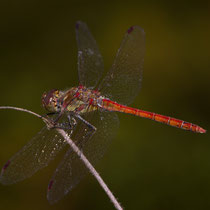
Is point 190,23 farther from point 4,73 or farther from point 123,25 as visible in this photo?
point 4,73

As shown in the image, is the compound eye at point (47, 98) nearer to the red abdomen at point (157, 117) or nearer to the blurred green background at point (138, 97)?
the red abdomen at point (157, 117)

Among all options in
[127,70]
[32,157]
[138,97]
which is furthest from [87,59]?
[32,157]

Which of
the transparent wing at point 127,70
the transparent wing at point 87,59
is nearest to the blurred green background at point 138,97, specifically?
the transparent wing at point 127,70

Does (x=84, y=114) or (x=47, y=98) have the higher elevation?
(x=47, y=98)

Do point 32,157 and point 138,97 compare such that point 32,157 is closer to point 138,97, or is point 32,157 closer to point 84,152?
point 84,152

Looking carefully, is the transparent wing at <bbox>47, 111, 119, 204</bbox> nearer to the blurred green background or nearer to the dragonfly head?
the dragonfly head

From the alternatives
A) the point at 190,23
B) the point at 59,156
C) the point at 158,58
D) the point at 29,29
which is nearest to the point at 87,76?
the point at 59,156

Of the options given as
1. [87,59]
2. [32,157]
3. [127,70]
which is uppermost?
[87,59]
